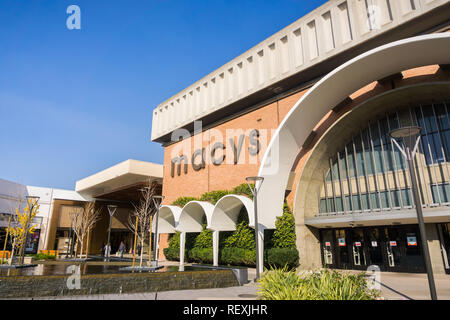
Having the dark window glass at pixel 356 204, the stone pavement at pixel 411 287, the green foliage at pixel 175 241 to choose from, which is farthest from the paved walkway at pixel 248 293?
the green foliage at pixel 175 241

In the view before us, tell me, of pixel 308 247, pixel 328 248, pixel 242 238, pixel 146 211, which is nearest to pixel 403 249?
pixel 328 248

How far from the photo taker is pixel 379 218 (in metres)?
15.8

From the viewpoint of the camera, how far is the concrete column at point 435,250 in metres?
15.0

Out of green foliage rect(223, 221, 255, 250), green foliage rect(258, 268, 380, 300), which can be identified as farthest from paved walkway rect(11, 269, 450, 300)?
green foliage rect(223, 221, 255, 250)

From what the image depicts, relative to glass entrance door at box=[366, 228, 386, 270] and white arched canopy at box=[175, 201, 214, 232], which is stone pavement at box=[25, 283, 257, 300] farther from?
white arched canopy at box=[175, 201, 214, 232]

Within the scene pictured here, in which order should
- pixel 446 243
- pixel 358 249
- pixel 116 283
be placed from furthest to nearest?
pixel 358 249
pixel 446 243
pixel 116 283

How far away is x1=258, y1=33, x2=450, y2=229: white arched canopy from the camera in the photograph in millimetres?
13891

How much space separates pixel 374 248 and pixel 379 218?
283 cm

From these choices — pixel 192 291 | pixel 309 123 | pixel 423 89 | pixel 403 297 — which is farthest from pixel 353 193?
pixel 192 291

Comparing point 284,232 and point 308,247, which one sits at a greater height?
point 284,232

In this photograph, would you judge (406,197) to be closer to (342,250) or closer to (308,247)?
(342,250)

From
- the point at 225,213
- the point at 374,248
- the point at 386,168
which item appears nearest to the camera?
the point at 386,168

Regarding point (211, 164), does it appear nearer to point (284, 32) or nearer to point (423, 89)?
point (284, 32)
